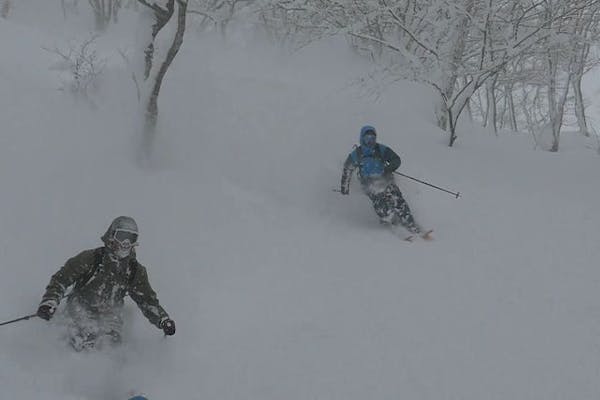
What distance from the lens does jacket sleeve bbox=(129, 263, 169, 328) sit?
14.5ft

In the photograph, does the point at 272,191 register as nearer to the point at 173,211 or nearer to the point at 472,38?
the point at 173,211

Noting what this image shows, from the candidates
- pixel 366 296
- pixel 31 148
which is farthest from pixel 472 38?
pixel 31 148

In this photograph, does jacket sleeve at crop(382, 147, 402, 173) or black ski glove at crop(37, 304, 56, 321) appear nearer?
black ski glove at crop(37, 304, 56, 321)

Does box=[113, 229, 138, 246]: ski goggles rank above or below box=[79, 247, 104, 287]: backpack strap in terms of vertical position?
above

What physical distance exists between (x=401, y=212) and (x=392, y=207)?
0.13m

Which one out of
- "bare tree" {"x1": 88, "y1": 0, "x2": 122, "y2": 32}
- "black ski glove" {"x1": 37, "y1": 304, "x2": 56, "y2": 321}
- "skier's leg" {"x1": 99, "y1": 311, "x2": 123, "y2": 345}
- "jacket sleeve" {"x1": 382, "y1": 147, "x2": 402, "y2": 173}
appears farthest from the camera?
"bare tree" {"x1": 88, "y1": 0, "x2": 122, "y2": 32}

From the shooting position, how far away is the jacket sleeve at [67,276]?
4.03m

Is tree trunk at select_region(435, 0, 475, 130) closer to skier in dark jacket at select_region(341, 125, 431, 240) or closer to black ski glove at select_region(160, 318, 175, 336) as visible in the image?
skier in dark jacket at select_region(341, 125, 431, 240)

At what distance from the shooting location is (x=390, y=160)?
7680 mm

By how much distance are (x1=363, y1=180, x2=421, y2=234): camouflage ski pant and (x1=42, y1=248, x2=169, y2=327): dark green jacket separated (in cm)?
375

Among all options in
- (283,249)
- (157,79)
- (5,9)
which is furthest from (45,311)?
(5,9)

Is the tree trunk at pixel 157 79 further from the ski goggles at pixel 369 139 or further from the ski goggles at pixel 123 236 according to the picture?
the ski goggles at pixel 123 236

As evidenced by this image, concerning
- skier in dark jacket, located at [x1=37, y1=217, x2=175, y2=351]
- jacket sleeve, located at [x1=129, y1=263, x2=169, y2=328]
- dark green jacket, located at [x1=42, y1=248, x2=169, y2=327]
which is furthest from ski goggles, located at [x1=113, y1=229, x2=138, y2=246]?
jacket sleeve, located at [x1=129, y1=263, x2=169, y2=328]

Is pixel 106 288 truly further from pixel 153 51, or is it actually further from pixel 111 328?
pixel 153 51
